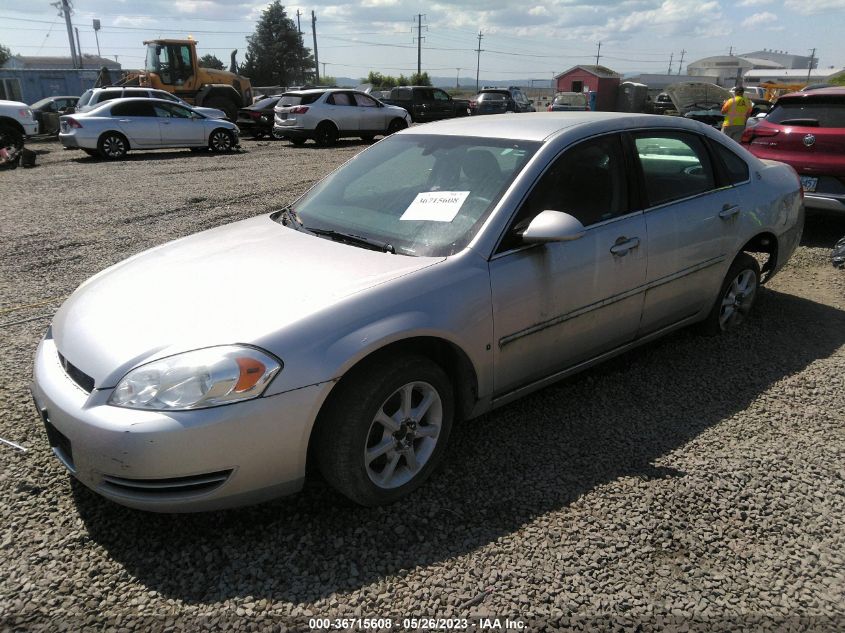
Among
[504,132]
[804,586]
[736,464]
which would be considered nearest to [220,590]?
[804,586]

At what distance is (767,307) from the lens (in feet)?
17.2

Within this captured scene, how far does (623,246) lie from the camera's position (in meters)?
3.45

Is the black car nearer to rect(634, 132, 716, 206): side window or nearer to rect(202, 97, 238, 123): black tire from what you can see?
rect(202, 97, 238, 123): black tire

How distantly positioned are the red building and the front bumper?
113 ft

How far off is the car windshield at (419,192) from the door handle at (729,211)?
1.60 meters

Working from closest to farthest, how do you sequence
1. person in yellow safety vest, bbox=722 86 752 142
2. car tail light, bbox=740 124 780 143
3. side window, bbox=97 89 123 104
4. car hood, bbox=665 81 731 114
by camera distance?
car tail light, bbox=740 124 780 143 → person in yellow safety vest, bbox=722 86 752 142 → side window, bbox=97 89 123 104 → car hood, bbox=665 81 731 114

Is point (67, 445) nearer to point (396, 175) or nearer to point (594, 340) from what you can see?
point (396, 175)

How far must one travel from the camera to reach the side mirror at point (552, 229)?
2896 mm

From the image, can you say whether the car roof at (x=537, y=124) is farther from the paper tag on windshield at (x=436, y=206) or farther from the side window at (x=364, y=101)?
the side window at (x=364, y=101)

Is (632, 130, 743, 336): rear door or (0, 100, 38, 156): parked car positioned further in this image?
(0, 100, 38, 156): parked car

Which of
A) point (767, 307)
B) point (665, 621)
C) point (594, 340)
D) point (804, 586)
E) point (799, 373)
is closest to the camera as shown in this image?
point (665, 621)

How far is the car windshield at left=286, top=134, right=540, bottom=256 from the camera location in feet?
10.1

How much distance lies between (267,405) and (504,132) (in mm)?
2061

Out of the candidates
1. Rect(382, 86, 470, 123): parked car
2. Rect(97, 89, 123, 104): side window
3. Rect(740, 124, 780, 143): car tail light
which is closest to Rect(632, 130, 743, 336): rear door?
Rect(740, 124, 780, 143): car tail light
